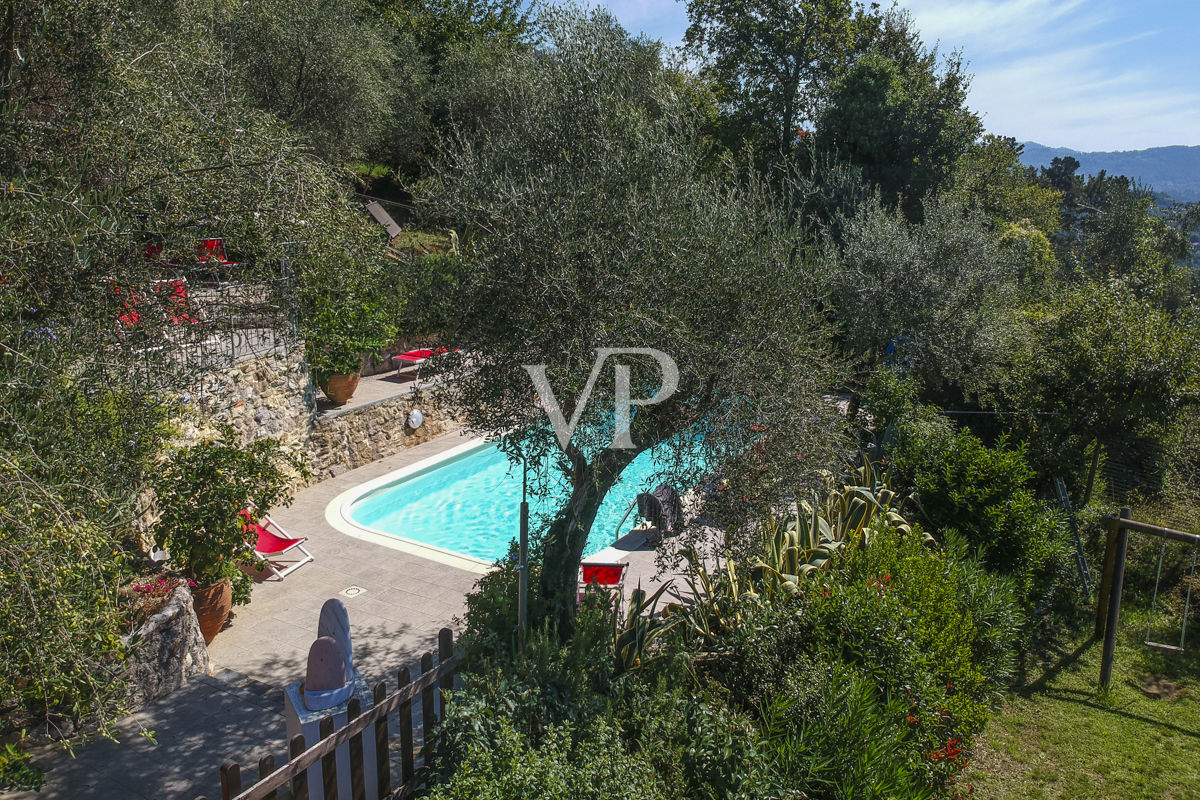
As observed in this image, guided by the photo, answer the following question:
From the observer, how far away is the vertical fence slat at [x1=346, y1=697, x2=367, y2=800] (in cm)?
481

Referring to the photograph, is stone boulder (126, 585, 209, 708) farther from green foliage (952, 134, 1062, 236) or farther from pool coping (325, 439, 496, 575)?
green foliage (952, 134, 1062, 236)

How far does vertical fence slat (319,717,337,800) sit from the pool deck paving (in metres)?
1.17

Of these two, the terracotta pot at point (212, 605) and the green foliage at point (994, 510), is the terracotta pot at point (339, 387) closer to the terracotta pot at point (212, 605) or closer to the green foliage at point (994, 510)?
the terracotta pot at point (212, 605)

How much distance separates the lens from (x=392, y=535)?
36.3 ft

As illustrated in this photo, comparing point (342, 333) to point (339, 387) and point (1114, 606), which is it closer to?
point (339, 387)

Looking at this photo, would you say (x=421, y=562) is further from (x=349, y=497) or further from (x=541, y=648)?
(x=541, y=648)

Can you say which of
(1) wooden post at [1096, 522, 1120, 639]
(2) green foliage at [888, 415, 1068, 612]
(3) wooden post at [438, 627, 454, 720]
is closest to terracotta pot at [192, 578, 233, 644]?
(3) wooden post at [438, 627, 454, 720]

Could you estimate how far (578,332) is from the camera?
17.4 ft

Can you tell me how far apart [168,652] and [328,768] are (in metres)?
3.02

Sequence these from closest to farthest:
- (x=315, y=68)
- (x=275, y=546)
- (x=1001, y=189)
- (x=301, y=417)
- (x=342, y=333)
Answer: (x=275, y=546) → (x=301, y=417) → (x=342, y=333) → (x=315, y=68) → (x=1001, y=189)

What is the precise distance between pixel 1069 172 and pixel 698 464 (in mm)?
107766

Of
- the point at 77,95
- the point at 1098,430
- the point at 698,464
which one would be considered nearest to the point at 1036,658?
the point at 1098,430

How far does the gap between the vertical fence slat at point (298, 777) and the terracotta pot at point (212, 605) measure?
3.80m

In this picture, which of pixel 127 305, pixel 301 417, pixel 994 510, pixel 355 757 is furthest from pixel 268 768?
pixel 301 417
